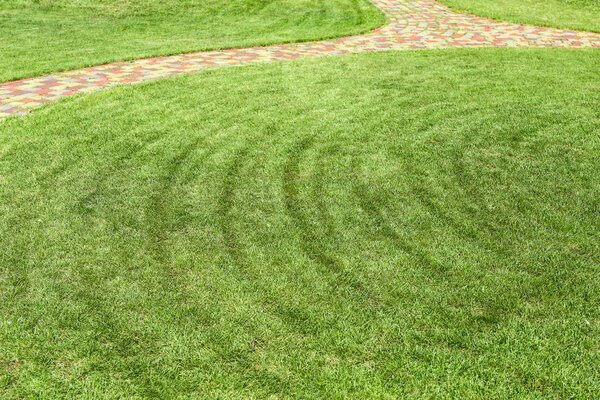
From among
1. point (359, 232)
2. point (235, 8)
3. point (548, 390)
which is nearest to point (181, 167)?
point (359, 232)

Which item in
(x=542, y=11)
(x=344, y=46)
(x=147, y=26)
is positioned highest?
(x=147, y=26)

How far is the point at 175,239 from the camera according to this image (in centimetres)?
367

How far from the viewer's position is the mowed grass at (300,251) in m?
2.60

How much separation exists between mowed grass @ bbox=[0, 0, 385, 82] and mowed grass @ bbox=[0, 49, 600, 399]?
11.8 ft

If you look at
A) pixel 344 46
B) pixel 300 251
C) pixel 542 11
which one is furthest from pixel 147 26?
A: pixel 300 251

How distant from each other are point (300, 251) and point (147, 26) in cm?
1109

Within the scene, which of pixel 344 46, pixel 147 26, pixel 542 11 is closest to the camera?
pixel 344 46

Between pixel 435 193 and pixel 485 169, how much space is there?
760 mm

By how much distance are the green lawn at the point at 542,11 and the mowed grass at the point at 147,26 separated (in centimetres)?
293

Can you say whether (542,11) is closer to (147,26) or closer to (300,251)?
(147,26)

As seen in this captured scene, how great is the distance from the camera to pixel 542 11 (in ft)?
48.9

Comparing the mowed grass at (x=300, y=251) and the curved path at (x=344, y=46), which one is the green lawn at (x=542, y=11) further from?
the mowed grass at (x=300, y=251)

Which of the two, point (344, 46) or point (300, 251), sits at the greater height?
point (300, 251)

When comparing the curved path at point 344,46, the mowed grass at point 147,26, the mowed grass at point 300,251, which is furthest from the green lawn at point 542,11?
the mowed grass at point 300,251
